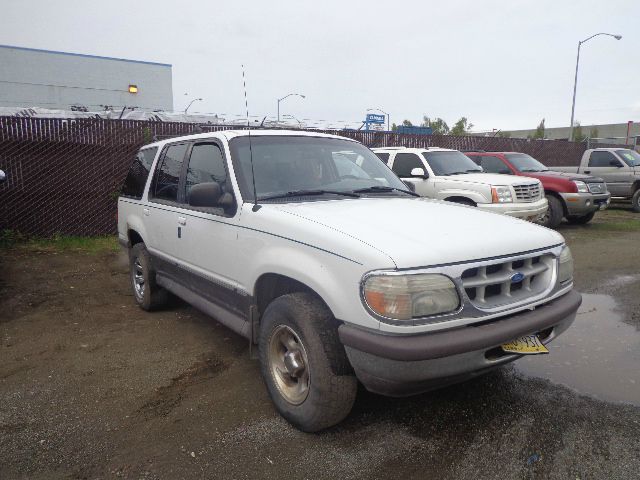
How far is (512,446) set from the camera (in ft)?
9.32

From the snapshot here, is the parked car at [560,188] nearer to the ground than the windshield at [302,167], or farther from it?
nearer to the ground

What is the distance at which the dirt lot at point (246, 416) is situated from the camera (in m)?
2.69

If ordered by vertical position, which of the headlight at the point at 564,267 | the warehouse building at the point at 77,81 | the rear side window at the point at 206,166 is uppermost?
the warehouse building at the point at 77,81

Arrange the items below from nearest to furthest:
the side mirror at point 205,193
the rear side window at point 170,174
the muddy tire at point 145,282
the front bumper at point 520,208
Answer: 1. the side mirror at point 205,193
2. the rear side window at point 170,174
3. the muddy tire at point 145,282
4. the front bumper at point 520,208

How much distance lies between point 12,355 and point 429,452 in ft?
11.9

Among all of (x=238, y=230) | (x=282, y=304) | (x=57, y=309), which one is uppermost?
(x=238, y=230)

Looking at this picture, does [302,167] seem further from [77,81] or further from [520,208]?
[77,81]

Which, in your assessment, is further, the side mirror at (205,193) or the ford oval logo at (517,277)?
the side mirror at (205,193)

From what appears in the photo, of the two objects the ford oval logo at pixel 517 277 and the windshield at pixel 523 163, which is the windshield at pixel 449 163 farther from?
the ford oval logo at pixel 517 277

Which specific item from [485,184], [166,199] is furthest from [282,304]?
[485,184]

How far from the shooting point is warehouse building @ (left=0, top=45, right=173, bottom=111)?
1284 inches

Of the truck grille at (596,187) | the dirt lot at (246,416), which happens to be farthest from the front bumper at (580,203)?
the dirt lot at (246,416)

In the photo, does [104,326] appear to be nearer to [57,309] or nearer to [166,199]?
[57,309]

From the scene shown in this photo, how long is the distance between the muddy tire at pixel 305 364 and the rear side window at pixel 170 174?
6.41 ft
